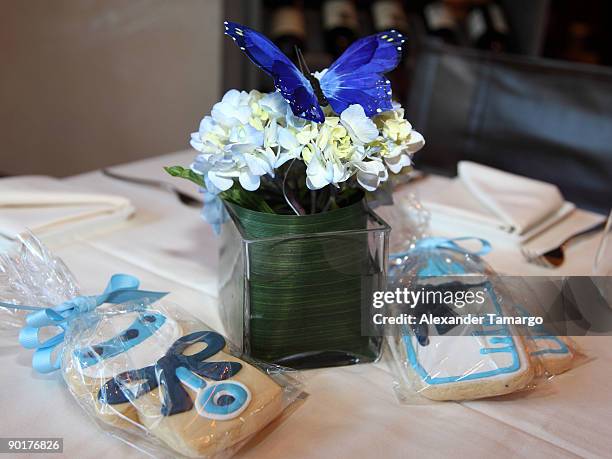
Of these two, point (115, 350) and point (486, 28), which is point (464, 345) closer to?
point (115, 350)

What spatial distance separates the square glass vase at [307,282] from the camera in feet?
2.04

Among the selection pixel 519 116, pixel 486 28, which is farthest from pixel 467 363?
pixel 486 28

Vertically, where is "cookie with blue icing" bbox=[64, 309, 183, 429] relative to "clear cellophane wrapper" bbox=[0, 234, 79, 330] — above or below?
below

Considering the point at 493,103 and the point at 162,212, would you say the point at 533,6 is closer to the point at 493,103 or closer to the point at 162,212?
the point at 493,103

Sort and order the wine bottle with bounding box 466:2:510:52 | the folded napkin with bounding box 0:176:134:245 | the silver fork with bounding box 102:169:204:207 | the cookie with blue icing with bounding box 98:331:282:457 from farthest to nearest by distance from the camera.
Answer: the wine bottle with bounding box 466:2:510:52 < the silver fork with bounding box 102:169:204:207 < the folded napkin with bounding box 0:176:134:245 < the cookie with blue icing with bounding box 98:331:282:457

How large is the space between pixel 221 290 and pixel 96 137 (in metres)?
1.95

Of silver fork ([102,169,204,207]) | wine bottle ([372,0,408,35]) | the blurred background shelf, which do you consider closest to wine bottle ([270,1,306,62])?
the blurred background shelf

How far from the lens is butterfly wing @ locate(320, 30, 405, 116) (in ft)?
1.98

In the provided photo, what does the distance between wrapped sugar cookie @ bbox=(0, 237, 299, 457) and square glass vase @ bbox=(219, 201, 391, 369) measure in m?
0.04

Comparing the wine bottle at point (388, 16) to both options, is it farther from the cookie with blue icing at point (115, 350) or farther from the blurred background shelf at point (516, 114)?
the cookie with blue icing at point (115, 350)

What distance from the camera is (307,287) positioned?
0.64 m

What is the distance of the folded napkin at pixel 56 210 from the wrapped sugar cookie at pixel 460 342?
1.62ft

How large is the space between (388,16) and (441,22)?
196 mm

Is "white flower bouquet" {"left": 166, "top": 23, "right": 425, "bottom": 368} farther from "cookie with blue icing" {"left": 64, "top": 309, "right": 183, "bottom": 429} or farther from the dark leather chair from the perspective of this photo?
the dark leather chair
